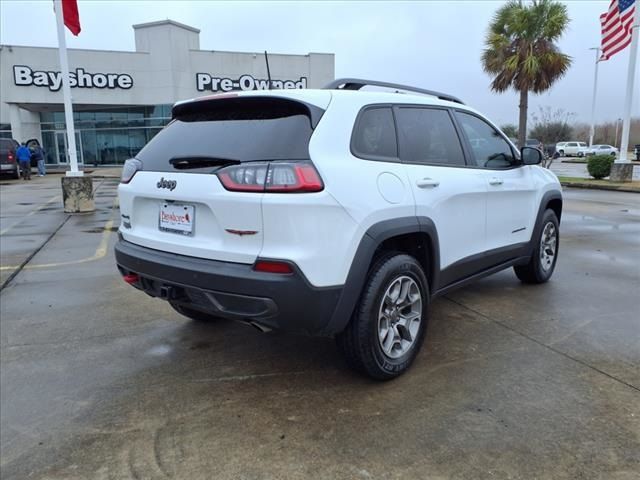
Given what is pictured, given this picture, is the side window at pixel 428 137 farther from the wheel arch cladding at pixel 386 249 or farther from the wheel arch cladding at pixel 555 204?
the wheel arch cladding at pixel 555 204

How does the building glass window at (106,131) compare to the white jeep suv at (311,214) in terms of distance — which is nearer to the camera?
the white jeep suv at (311,214)

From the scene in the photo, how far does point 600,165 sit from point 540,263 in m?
15.2

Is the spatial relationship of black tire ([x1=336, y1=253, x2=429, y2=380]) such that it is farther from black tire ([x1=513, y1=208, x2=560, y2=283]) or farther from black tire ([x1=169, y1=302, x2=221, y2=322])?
black tire ([x1=513, y1=208, x2=560, y2=283])

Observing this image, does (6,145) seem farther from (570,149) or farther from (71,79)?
(570,149)

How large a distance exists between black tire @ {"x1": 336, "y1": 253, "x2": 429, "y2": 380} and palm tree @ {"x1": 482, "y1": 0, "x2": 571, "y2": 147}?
775 inches

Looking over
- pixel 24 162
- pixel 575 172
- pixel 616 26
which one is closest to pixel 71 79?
pixel 24 162

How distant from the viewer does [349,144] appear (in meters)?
2.84

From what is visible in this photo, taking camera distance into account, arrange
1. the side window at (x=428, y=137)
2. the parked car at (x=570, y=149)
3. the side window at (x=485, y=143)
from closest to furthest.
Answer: the side window at (x=428, y=137) → the side window at (x=485, y=143) → the parked car at (x=570, y=149)

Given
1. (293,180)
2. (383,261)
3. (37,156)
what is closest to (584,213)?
(383,261)

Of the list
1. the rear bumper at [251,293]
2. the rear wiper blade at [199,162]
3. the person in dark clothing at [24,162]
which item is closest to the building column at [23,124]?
the person in dark clothing at [24,162]

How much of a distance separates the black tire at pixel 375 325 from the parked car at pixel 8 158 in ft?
80.8

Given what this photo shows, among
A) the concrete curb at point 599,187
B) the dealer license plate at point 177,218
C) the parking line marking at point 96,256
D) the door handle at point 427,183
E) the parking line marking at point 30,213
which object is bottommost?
the parking line marking at point 96,256

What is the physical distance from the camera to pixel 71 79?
28922 millimetres

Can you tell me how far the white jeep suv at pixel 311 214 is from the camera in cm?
256
